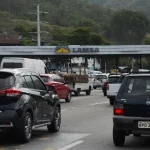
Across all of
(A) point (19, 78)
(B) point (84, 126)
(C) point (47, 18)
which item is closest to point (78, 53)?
(B) point (84, 126)

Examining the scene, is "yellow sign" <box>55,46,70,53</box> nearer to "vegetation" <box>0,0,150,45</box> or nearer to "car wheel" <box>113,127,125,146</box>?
"vegetation" <box>0,0,150,45</box>

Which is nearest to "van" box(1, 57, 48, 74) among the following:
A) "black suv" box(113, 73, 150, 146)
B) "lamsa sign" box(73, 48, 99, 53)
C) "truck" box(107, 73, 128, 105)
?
"truck" box(107, 73, 128, 105)

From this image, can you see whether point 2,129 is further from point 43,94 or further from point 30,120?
point 43,94

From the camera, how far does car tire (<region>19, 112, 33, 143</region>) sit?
12.0 metres

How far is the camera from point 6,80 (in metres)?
12.2

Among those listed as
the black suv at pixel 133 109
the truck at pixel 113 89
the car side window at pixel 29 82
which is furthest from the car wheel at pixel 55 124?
the truck at pixel 113 89

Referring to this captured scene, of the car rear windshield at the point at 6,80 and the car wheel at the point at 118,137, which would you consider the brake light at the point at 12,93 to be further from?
the car wheel at the point at 118,137

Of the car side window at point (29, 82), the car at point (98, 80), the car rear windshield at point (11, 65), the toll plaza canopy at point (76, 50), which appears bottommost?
the car at point (98, 80)

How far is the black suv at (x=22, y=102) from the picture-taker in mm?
11758

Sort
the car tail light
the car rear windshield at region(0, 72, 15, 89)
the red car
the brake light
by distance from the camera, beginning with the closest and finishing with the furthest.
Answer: the car tail light, the brake light, the car rear windshield at region(0, 72, 15, 89), the red car

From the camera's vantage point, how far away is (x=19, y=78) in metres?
12.5

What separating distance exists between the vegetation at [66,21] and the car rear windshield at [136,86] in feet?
262

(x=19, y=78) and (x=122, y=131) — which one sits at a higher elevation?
(x=19, y=78)

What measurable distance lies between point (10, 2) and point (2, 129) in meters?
161
